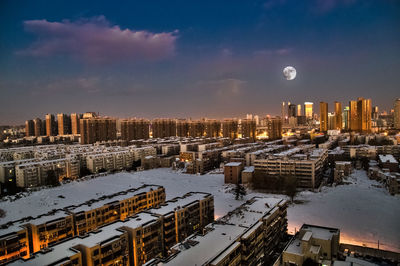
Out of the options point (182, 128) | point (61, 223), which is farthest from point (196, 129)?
point (61, 223)

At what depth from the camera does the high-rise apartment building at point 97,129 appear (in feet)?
103

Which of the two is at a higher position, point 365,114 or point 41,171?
point 365,114

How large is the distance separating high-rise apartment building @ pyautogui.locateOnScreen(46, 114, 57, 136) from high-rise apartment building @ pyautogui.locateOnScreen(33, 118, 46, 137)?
3.32ft

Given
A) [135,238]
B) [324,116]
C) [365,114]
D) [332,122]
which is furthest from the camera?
[332,122]

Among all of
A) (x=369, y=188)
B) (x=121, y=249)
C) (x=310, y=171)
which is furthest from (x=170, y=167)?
(x=121, y=249)

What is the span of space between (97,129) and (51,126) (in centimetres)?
1571

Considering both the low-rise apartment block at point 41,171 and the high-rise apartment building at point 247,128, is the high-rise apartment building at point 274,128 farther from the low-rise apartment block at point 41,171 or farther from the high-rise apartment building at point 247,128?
the low-rise apartment block at point 41,171

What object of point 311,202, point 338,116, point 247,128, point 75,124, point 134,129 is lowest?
point 311,202

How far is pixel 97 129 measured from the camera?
32188 mm

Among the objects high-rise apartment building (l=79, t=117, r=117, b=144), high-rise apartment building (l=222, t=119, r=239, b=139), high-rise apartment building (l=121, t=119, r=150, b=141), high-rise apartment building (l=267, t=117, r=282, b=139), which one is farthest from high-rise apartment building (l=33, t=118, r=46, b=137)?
high-rise apartment building (l=267, t=117, r=282, b=139)

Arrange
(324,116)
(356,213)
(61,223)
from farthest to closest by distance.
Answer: (324,116), (356,213), (61,223)

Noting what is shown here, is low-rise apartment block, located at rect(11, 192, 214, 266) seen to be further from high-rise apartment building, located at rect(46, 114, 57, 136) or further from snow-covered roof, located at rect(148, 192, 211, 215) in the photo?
high-rise apartment building, located at rect(46, 114, 57, 136)

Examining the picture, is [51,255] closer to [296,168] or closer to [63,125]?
[296,168]

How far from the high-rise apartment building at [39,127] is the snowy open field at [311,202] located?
33291 mm
